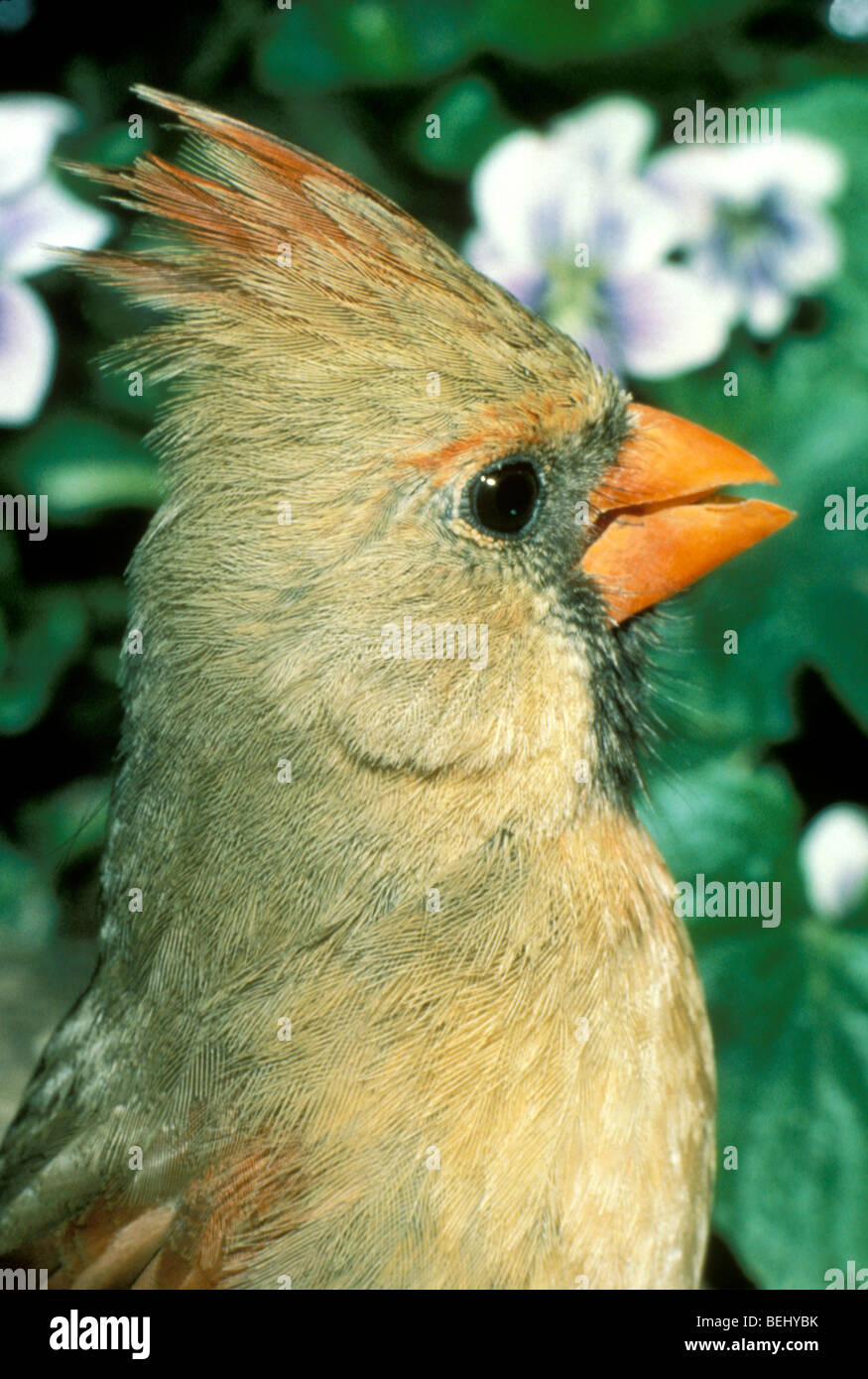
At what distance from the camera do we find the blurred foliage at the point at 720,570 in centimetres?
172

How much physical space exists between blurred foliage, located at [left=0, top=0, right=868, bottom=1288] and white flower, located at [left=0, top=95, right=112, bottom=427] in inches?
1.1

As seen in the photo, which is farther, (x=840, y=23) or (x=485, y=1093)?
(x=840, y=23)

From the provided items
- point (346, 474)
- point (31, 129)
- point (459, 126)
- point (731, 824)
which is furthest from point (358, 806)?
point (31, 129)

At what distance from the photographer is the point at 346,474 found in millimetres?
1199

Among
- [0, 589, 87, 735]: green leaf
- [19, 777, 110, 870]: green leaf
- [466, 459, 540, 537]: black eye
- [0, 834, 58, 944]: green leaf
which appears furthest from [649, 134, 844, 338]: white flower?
[0, 834, 58, 944]: green leaf

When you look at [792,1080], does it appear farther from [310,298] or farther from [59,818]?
[310,298]

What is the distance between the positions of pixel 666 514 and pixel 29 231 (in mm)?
1089

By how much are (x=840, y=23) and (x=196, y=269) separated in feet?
3.61

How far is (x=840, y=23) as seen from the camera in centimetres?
172

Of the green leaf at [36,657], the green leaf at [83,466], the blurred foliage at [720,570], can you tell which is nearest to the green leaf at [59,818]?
the blurred foliage at [720,570]
